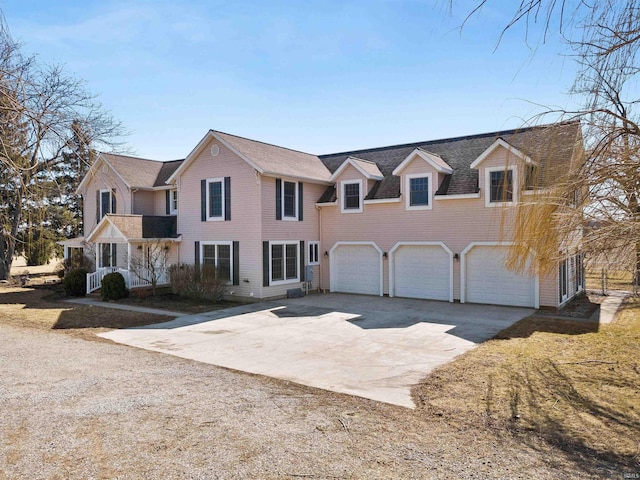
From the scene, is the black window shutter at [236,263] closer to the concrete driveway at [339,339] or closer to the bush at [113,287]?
the concrete driveway at [339,339]

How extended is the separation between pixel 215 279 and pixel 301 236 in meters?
4.37

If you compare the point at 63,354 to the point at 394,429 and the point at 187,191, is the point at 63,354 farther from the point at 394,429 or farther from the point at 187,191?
the point at 187,191

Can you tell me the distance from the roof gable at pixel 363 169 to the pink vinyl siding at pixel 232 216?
13.9ft

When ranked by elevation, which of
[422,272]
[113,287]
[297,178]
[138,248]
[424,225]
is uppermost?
[297,178]

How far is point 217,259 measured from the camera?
19.7 metres

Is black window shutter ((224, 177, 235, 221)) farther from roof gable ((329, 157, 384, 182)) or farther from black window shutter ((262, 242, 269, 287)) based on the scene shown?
roof gable ((329, 157, 384, 182))

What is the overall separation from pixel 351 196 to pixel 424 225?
384cm

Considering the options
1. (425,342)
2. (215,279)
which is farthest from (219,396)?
(215,279)

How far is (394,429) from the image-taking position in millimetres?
5809

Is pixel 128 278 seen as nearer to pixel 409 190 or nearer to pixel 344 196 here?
pixel 344 196

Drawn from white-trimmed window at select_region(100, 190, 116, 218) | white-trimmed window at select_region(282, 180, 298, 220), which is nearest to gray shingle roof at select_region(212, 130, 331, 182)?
white-trimmed window at select_region(282, 180, 298, 220)

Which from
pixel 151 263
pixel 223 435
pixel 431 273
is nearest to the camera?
pixel 223 435

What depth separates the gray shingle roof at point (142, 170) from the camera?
22.9 metres

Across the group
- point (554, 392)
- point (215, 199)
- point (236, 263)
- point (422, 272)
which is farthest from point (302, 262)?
point (554, 392)
